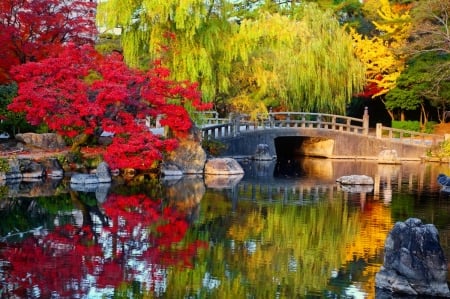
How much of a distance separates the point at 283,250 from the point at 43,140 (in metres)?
12.4

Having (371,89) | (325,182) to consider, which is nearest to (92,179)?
(325,182)

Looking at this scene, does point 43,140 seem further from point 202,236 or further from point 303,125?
point 303,125

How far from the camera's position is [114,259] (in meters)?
10.6

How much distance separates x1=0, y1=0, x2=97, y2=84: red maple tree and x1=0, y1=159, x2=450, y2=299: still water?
546cm

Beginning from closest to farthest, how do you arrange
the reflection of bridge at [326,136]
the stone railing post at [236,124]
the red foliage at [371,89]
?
1. the stone railing post at [236,124]
2. the reflection of bridge at [326,136]
3. the red foliage at [371,89]

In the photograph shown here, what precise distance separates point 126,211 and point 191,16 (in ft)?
31.6

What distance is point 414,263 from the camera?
9.12 metres

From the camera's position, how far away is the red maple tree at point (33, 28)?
2236cm

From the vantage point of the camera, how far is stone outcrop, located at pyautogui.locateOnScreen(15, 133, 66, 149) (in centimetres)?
2181

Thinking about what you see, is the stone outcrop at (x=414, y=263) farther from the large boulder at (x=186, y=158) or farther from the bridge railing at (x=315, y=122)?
the bridge railing at (x=315, y=122)

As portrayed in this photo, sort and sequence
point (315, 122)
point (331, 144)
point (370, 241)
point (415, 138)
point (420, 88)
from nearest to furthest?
point (370, 241) < point (315, 122) < point (415, 138) < point (331, 144) < point (420, 88)

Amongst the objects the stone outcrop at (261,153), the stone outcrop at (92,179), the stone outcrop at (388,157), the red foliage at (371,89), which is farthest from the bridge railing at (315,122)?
the stone outcrop at (92,179)

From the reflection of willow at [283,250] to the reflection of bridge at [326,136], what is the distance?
41.1 feet

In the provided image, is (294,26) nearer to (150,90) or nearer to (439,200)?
(150,90)
